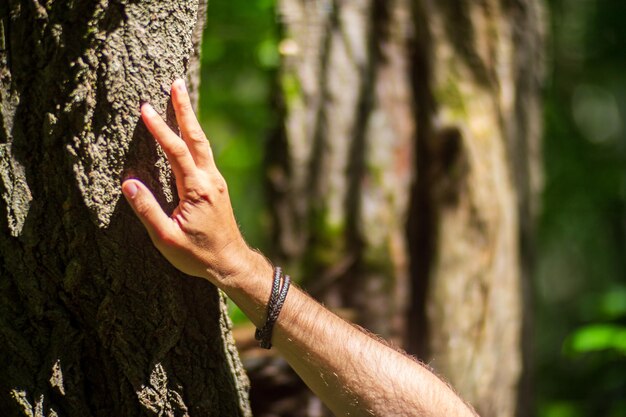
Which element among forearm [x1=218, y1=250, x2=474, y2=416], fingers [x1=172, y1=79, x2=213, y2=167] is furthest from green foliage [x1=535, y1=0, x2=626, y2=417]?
fingers [x1=172, y1=79, x2=213, y2=167]

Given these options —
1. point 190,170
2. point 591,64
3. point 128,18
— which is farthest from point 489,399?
point 591,64

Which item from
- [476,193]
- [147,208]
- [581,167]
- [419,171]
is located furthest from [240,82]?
[147,208]

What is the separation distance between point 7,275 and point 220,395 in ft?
2.22

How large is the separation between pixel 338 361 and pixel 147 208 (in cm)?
67

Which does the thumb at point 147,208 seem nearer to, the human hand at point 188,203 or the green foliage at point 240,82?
the human hand at point 188,203

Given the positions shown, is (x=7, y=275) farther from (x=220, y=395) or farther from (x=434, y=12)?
(x=434, y=12)

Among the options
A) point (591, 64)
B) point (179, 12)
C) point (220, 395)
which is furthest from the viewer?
point (591, 64)

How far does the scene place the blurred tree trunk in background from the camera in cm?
386

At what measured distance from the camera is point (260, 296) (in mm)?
1612

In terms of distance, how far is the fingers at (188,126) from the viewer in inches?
58.9

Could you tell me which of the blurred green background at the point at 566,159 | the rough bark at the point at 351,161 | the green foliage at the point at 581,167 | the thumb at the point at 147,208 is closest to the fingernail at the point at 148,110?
the thumb at the point at 147,208

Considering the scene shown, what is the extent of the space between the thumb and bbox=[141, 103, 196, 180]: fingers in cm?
10

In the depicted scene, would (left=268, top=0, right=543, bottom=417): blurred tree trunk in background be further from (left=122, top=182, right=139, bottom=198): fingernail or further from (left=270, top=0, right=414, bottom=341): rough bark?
(left=122, top=182, right=139, bottom=198): fingernail

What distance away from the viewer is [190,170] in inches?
58.0
